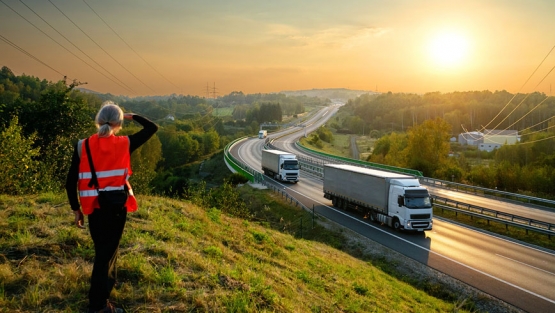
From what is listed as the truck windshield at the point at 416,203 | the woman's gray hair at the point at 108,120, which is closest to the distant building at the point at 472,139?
the truck windshield at the point at 416,203

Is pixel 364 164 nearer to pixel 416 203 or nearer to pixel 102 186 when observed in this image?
pixel 416 203

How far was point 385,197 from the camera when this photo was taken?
28281mm

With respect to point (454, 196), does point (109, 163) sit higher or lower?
higher

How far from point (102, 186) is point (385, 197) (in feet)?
83.1

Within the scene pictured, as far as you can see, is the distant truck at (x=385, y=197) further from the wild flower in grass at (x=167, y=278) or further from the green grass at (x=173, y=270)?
the wild flower in grass at (x=167, y=278)

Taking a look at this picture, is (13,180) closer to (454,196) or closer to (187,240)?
(187,240)

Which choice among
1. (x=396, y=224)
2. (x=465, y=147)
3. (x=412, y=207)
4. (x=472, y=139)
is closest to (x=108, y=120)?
(x=412, y=207)

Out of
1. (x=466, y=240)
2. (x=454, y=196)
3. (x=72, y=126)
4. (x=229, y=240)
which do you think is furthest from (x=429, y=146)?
(x=229, y=240)

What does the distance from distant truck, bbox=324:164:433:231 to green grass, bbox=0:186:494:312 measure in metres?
13.0

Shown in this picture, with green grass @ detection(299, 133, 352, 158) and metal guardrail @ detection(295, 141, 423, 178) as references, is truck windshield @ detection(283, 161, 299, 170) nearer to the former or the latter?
metal guardrail @ detection(295, 141, 423, 178)

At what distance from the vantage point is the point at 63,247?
292 inches

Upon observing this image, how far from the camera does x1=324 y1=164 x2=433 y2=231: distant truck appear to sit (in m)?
26.4

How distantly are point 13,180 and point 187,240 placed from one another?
9.76 meters

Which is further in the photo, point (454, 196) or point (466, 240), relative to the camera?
point (454, 196)
